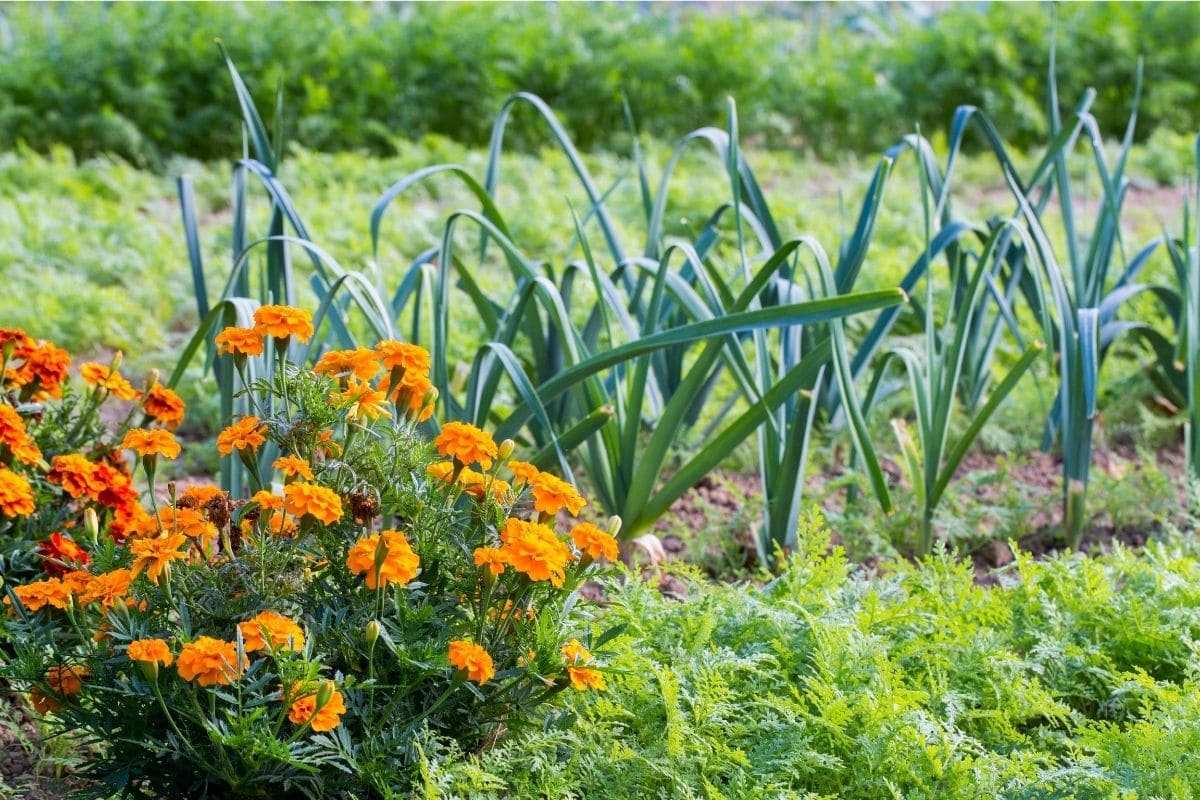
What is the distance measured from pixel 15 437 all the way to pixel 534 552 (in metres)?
0.93

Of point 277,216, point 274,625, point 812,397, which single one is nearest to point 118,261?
point 277,216

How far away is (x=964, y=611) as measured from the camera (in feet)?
7.18

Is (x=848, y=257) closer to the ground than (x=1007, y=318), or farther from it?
farther from it

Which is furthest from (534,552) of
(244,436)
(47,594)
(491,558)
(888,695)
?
(47,594)

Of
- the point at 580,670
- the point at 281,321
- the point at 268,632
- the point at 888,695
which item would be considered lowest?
the point at 888,695

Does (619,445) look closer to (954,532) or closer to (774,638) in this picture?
(774,638)

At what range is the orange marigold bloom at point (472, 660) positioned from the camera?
1.64 metres

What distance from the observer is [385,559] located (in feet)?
5.34

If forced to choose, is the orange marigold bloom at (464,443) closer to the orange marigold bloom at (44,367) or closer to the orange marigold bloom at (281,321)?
the orange marigold bloom at (281,321)

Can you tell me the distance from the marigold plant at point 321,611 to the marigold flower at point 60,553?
19 millimetres

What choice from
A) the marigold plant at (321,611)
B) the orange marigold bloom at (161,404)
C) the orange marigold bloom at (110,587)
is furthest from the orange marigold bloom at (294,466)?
the orange marigold bloom at (161,404)

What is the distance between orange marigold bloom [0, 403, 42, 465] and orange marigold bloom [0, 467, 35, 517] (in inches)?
1.9

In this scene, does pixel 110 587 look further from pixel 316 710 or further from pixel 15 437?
pixel 15 437

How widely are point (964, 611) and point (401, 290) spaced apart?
4.26ft
